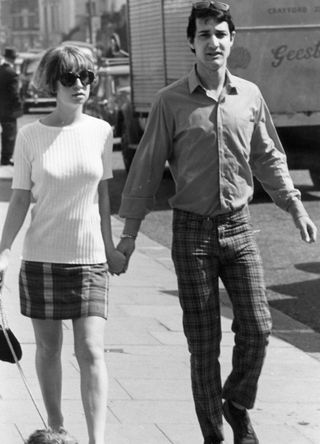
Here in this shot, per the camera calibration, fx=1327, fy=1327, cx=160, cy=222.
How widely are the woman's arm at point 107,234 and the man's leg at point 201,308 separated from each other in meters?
0.24

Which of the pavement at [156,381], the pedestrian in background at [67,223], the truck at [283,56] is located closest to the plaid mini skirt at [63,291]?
the pedestrian in background at [67,223]

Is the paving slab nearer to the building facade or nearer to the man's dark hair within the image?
the man's dark hair

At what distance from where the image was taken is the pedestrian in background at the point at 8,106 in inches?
860

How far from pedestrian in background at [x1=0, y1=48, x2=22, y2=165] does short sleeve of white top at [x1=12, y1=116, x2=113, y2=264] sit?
16980mm

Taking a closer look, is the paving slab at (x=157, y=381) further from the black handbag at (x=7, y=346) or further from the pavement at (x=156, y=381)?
the black handbag at (x=7, y=346)

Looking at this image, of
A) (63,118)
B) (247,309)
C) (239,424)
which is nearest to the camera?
(63,118)

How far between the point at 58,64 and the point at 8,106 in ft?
56.6

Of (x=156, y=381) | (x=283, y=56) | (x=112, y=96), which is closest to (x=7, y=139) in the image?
(x=112, y=96)

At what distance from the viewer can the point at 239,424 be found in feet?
17.1

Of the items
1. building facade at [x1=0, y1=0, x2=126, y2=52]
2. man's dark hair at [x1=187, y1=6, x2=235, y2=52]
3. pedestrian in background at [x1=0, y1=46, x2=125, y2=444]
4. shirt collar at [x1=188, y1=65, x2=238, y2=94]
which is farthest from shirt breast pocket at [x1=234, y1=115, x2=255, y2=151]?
building facade at [x1=0, y1=0, x2=126, y2=52]

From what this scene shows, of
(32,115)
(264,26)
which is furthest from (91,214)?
(32,115)

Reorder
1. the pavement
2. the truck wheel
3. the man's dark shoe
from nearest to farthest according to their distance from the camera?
1. the man's dark shoe
2. the pavement
3. the truck wheel

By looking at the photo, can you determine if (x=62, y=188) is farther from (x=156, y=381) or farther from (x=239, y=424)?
(x=156, y=381)

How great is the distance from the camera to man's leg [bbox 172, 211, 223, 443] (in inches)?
200
